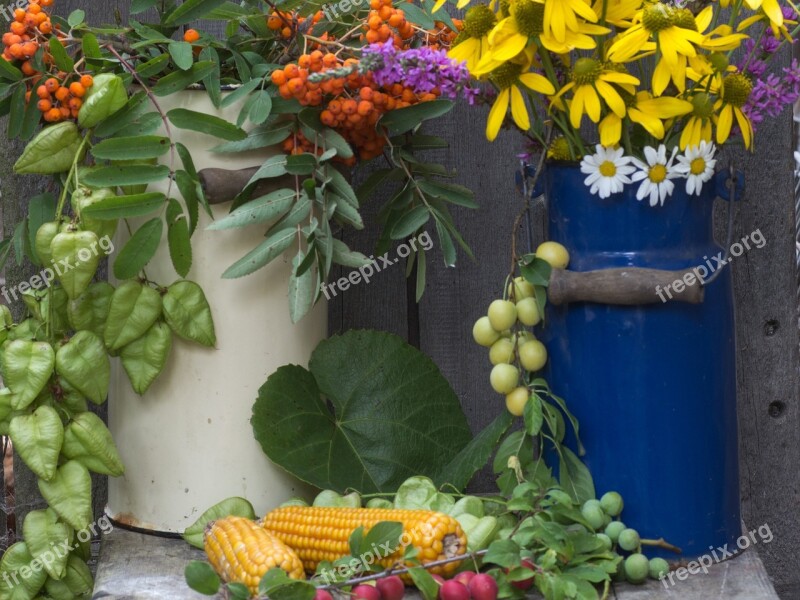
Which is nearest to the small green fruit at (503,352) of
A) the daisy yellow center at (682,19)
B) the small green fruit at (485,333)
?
the small green fruit at (485,333)

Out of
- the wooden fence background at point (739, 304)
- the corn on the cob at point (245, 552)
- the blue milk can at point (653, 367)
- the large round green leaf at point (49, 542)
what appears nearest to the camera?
the corn on the cob at point (245, 552)

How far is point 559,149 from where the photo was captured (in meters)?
1.17

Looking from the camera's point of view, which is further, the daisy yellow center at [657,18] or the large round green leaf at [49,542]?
the large round green leaf at [49,542]

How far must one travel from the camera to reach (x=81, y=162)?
1243 mm

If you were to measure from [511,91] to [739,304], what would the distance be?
1.88ft

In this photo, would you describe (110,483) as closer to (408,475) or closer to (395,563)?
(408,475)

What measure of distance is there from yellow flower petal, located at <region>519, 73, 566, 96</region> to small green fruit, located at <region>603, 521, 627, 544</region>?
0.46 metres

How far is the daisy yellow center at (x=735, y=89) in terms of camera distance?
3.57 feet

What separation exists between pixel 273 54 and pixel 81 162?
0.88 ft

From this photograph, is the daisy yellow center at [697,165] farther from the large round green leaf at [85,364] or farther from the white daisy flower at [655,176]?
the large round green leaf at [85,364]

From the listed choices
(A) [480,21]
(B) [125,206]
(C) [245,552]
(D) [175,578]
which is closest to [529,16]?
(A) [480,21]

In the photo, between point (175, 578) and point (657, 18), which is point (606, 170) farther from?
point (175, 578)

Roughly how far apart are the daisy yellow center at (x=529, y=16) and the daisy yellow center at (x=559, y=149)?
0.15 meters

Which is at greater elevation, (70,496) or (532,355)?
(532,355)
